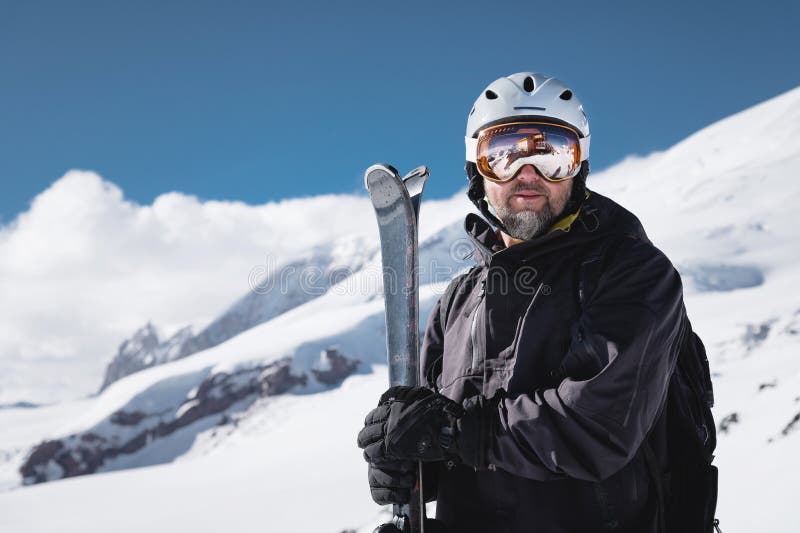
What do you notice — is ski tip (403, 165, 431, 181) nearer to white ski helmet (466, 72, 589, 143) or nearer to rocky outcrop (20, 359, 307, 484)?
white ski helmet (466, 72, 589, 143)

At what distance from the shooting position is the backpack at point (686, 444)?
102 inches

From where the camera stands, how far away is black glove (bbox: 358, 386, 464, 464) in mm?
2631

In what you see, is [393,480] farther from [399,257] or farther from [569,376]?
[399,257]

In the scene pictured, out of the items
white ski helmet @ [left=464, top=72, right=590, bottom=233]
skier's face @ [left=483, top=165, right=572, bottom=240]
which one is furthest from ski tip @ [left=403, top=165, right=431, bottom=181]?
skier's face @ [left=483, top=165, right=572, bottom=240]

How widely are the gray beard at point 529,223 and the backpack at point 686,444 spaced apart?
40 cm

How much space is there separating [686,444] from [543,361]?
691 mm

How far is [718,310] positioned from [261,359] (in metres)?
56.5

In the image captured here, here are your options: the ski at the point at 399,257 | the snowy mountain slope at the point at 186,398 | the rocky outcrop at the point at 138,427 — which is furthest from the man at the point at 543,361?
the rocky outcrop at the point at 138,427

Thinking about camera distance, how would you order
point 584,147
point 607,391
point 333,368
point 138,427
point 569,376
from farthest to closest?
point 138,427 < point 333,368 < point 584,147 < point 569,376 < point 607,391

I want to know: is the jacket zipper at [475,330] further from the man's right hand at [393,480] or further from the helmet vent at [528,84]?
the helmet vent at [528,84]

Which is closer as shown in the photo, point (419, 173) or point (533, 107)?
point (533, 107)

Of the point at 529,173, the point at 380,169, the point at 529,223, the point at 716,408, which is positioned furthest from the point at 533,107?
the point at 716,408

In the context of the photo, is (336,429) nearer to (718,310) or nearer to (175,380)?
(718,310)

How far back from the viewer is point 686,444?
8.80 ft
